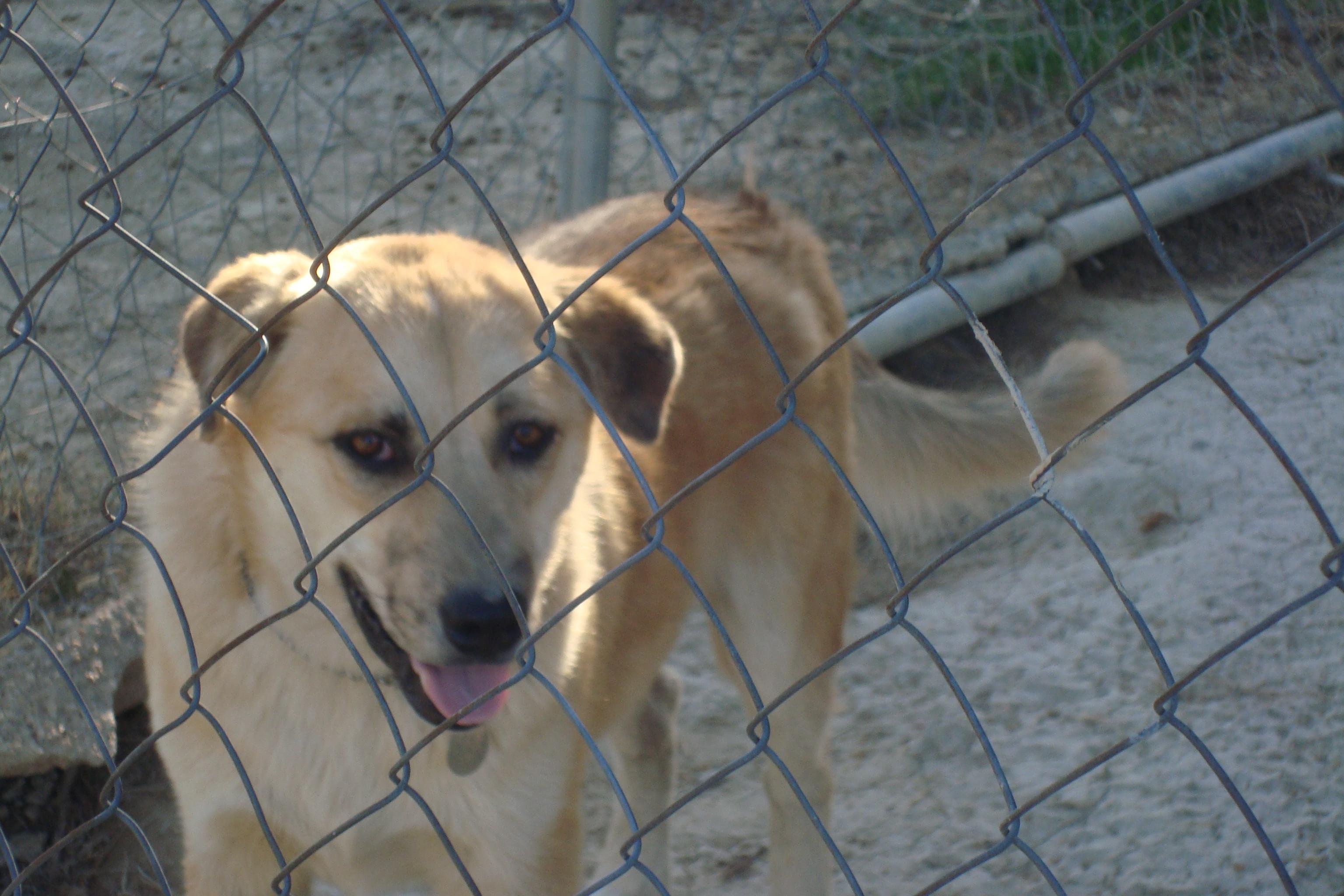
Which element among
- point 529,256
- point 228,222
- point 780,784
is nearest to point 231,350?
point 529,256

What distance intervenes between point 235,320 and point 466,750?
Result: 0.75m

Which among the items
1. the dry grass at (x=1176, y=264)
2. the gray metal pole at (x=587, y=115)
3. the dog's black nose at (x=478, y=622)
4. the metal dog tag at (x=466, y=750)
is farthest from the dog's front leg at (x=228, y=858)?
the dry grass at (x=1176, y=264)

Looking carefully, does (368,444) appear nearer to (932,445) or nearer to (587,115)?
(932,445)

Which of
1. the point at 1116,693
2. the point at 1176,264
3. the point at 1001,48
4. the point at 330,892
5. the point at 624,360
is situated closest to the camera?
the point at 624,360

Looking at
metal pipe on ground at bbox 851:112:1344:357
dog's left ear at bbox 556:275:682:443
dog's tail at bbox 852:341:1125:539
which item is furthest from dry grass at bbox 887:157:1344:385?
dog's left ear at bbox 556:275:682:443

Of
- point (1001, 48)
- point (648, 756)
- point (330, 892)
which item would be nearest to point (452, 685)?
point (330, 892)

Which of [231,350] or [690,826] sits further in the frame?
[690,826]

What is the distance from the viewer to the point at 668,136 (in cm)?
550

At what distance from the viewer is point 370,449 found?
1814 mm

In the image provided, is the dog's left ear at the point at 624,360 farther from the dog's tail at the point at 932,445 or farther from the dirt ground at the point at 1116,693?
the dirt ground at the point at 1116,693

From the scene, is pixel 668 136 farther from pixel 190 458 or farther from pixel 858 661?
pixel 190 458

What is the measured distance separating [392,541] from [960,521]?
8.62ft

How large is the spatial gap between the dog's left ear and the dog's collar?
1.99 feet

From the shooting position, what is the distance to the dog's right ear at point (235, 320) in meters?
1.78
